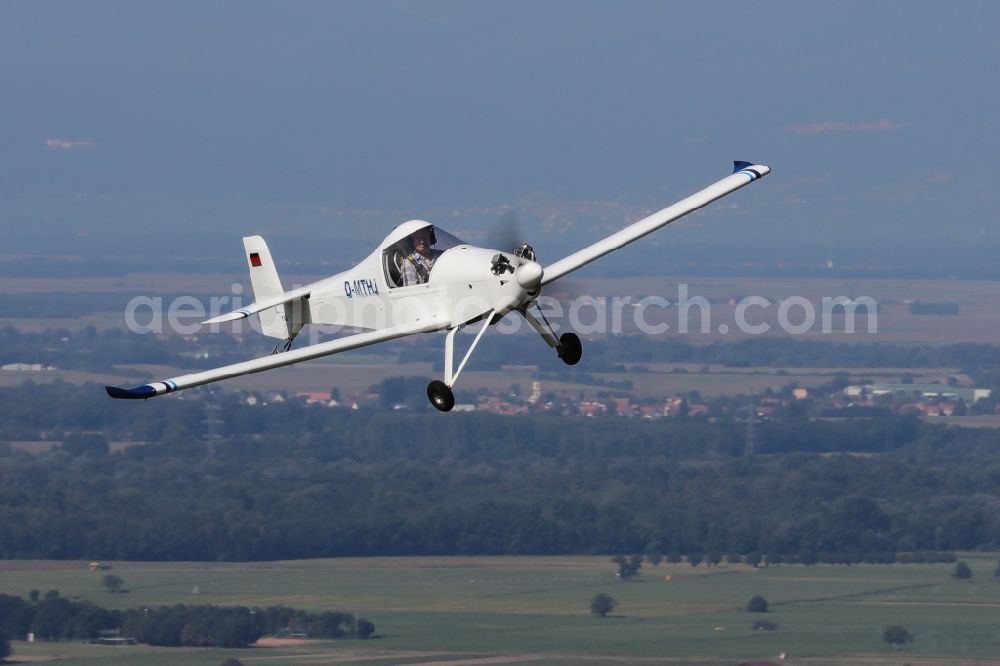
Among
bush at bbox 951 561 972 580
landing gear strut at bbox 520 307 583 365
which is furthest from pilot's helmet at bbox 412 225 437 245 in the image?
bush at bbox 951 561 972 580

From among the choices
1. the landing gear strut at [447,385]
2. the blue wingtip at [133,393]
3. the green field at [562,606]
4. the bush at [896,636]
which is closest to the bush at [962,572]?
the green field at [562,606]

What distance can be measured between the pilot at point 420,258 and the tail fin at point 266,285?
561 cm

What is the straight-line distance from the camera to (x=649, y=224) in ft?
123

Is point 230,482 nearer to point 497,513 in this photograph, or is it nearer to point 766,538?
point 497,513

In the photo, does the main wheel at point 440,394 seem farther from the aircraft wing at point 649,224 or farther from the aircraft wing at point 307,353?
the aircraft wing at point 649,224

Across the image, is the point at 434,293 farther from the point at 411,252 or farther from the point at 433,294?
the point at 411,252

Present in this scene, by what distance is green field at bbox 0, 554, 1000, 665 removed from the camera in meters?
132

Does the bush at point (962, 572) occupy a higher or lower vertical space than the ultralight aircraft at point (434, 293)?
lower

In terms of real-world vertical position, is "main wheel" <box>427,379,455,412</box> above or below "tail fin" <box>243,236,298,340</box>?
below

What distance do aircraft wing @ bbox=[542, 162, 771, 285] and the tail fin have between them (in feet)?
26.0

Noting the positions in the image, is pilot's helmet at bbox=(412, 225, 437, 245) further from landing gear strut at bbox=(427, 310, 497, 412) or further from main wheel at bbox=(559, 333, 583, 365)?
main wheel at bbox=(559, 333, 583, 365)

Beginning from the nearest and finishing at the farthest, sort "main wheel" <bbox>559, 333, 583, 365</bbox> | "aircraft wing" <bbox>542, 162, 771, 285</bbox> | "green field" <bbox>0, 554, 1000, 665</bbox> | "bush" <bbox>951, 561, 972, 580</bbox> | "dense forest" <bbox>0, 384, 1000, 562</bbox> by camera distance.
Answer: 1. "main wheel" <bbox>559, 333, 583, 365</bbox>
2. "aircraft wing" <bbox>542, 162, 771, 285</bbox>
3. "green field" <bbox>0, 554, 1000, 665</bbox>
4. "bush" <bbox>951, 561, 972, 580</bbox>
5. "dense forest" <bbox>0, 384, 1000, 562</bbox>

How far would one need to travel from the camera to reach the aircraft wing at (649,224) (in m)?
35.2

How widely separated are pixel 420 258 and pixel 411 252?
303 millimetres
